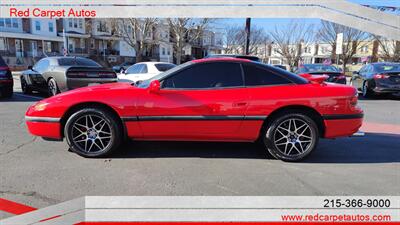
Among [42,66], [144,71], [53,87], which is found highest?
[42,66]

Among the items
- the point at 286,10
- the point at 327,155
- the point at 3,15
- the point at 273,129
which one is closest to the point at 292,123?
the point at 273,129

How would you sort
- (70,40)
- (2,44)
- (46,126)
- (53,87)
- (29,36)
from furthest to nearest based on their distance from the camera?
1. (70,40)
2. (29,36)
3. (2,44)
4. (53,87)
5. (46,126)

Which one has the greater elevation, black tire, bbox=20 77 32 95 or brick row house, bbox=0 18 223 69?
brick row house, bbox=0 18 223 69

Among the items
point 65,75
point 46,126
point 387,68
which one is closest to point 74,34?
point 65,75

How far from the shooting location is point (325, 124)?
4586 mm

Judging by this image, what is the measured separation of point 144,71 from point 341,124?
851cm

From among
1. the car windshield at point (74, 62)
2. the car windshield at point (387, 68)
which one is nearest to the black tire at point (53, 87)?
the car windshield at point (74, 62)

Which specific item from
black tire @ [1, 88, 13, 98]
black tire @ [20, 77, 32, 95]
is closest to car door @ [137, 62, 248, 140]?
black tire @ [1, 88, 13, 98]

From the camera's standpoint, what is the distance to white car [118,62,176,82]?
11633 mm

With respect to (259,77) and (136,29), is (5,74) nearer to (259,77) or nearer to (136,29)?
(259,77)

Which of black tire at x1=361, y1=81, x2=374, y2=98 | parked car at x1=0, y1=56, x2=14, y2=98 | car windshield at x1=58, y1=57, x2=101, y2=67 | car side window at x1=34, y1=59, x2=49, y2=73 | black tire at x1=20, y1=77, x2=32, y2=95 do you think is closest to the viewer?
parked car at x1=0, y1=56, x2=14, y2=98

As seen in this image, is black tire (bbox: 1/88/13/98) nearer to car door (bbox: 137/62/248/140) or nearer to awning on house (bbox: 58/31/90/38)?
car door (bbox: 137/62/248/140)

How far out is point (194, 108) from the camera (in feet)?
14.7

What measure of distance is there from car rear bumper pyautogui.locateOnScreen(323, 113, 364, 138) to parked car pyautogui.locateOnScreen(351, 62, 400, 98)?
8526 mm
